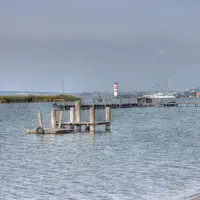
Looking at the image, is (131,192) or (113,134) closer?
(131,192)

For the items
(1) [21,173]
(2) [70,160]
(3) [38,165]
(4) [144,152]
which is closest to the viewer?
(1) [21,173]

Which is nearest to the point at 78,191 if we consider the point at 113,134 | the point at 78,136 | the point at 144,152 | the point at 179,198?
the point at 179,198

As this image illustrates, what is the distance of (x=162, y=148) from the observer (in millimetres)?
41062

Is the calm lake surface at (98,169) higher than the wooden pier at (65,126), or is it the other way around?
the wooden pier at (65,126)

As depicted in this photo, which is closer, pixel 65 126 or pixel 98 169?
pixel 98 169

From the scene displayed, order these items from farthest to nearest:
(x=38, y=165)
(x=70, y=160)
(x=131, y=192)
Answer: (x=70, y=160) < (x=38, y=165) < (x=131, y=192)

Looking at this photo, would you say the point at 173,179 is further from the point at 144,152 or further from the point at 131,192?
the point at 144,152

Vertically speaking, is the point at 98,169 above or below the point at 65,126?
below

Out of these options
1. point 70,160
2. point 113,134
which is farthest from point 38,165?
point 113,134

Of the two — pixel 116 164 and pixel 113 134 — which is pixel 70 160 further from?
pixel 113 134

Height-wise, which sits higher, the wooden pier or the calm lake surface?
the wooden pier

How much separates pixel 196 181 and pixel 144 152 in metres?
12.2

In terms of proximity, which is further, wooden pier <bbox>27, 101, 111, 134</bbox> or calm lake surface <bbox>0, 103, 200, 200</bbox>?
wooden pier <bbox>27, 101, 111, 134</bbox>

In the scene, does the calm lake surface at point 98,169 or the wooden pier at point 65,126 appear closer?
the calm lake surface at point 98,169
